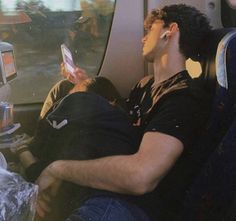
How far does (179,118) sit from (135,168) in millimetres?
228

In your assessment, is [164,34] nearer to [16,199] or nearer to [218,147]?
[218,147]

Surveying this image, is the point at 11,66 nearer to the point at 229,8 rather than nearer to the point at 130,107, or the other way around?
the point at 130,107

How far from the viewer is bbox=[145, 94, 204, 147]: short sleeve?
5.23 ft

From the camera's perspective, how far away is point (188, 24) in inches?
77.3

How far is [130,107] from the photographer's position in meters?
2.07

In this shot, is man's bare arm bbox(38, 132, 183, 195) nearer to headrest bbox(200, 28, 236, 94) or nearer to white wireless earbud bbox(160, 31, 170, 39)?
headrest bbox(200, 28, 236, 94)

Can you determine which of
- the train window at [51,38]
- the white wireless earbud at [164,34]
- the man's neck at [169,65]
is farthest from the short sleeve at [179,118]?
the train window at [51,38]

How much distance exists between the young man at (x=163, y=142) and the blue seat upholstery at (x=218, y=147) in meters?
0.06

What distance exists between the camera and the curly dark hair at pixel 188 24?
1940 mm

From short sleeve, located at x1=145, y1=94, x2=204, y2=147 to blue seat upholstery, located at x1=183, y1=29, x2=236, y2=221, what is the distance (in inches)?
1.9

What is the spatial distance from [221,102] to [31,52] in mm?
869

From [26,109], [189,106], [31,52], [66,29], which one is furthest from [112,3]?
[189,106]

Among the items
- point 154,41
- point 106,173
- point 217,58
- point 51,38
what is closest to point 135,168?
point 106,173

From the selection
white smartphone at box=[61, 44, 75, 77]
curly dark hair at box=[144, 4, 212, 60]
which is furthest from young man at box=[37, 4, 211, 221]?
white smartphone at box=[61, 44, 75, 77]
